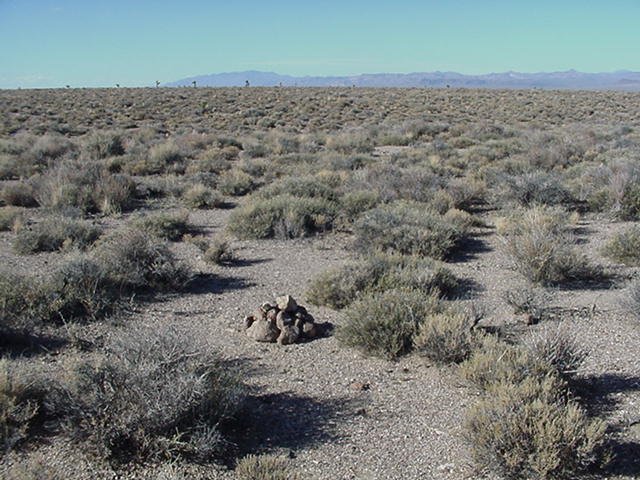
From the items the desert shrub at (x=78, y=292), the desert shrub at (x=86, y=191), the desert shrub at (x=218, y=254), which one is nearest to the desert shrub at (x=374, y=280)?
the desert shrub at (x=218, y=254)

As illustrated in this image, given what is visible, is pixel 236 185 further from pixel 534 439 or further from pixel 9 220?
pixel 534 439

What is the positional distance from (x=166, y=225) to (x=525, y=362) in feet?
27.2

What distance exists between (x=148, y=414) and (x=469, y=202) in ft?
36.7

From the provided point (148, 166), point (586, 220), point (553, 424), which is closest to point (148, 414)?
point (553, 424)

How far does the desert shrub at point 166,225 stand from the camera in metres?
11.8

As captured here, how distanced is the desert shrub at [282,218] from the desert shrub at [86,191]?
3.75 metres

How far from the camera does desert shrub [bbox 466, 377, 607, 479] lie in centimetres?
441

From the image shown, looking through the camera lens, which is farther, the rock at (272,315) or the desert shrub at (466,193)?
the desert shrub at (466,193)

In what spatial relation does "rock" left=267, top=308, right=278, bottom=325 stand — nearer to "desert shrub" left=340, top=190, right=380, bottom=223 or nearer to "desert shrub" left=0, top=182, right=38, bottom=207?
"desert shrub" left=340, top=190, right=380, bottom=223

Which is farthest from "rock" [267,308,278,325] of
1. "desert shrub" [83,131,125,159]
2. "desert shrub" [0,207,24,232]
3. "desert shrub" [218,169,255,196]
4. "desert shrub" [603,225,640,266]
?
"desert shrub" [83,131,125,159]

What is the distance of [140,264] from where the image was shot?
900 cm

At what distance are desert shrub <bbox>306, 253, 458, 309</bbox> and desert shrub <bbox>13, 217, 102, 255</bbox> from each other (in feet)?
16.1

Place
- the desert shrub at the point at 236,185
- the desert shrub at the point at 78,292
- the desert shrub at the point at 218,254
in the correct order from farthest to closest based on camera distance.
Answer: the desert shrub at the point at 236,185
the desert shrub at the point at 218,254
the desert shrub at the point at 78,292

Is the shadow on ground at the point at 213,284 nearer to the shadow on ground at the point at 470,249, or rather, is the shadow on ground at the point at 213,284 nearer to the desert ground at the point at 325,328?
the desert ground at the point at 325,328
